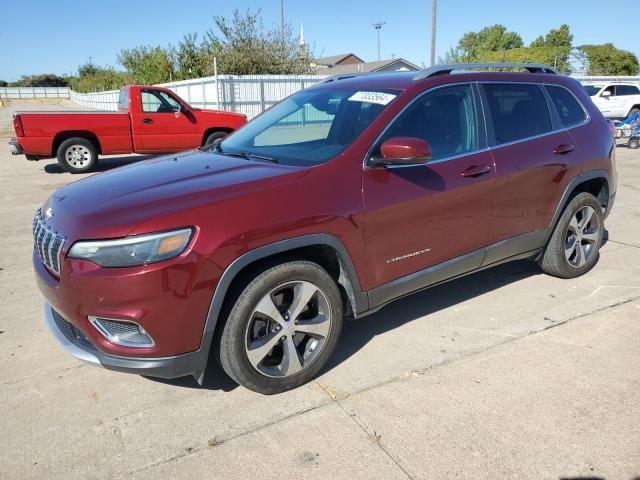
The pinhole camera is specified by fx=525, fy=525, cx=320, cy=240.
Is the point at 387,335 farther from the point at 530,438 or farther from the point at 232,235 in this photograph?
the point at 232,235

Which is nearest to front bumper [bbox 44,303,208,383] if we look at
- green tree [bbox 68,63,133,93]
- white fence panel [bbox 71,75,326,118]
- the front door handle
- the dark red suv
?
the dark red suv

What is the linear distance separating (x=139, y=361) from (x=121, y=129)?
10.2 metres

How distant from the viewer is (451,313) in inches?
160

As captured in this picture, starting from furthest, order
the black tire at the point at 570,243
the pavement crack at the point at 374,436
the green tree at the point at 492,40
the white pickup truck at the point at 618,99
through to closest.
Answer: the green tree at the point at 492,40, the white pickup truck at the point at 618,99, the black tire at the point at 570,243, the pavement crack at the point at 374,436

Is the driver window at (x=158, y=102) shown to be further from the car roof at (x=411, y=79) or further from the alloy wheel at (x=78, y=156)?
the car roof at (x=411, y=79)

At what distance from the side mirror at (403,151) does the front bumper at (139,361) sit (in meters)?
1.49

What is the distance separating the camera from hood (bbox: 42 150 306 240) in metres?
2.54

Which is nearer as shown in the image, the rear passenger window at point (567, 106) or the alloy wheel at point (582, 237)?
the rear passenger window at point (567, 106)

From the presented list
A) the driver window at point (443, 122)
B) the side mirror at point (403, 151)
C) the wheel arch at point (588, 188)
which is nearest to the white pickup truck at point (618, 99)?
A: the wheel arch at point (588, 188)

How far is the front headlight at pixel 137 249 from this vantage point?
245 centimetres

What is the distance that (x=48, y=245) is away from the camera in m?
2.78

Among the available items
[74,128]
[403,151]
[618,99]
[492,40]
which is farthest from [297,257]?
[492,40]

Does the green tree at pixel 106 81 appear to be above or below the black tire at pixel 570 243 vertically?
Result: above

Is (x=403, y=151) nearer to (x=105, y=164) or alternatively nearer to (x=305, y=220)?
(x=305, y=220)
